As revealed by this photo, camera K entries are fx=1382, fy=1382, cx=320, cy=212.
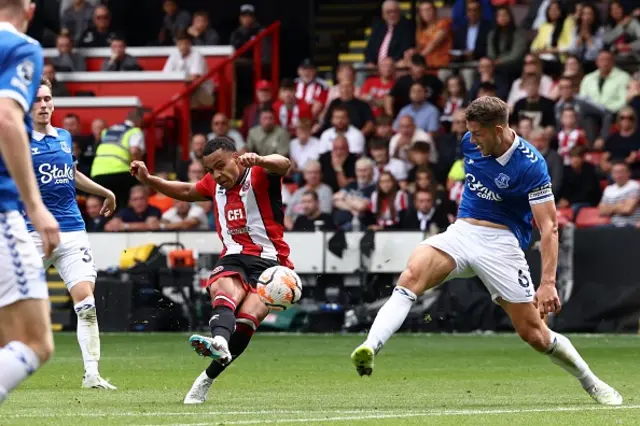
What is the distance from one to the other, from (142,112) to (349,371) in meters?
12.1

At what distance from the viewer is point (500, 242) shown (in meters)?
9.85

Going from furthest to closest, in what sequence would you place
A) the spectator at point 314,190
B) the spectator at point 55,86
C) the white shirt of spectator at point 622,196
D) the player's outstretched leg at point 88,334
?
the spectator at point 55,86, the spectator at point 314,190, the white shirt of spectator at point 622,196, the player's outstretched leg at point 88,334

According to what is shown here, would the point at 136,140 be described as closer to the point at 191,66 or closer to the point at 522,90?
the point at 191,66

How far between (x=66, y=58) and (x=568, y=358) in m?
17.5

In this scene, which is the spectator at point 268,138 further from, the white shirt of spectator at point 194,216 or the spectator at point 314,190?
the white shirt of spectator at point 194,216

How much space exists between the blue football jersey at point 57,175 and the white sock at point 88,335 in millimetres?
666

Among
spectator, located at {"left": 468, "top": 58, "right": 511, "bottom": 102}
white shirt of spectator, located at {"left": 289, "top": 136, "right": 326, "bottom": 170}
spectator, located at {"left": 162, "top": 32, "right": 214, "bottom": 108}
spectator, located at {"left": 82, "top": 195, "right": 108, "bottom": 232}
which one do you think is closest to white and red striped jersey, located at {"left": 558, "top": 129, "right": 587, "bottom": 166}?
spectator, located at {"left": 468, "top": 58, "right": 511, "bottom": 102}

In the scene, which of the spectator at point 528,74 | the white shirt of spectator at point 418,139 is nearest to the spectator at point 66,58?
the white shirt of spectator at point 418,139

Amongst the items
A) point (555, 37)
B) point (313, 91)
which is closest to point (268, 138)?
point (313, 91)

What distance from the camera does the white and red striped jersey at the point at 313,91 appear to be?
23.7 meters

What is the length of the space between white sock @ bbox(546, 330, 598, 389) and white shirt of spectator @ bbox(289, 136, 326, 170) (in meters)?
12.7

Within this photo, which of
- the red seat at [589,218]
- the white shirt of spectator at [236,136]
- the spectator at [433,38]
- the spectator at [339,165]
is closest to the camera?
the red seat at [589,218]

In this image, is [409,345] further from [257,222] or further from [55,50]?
[55,50]

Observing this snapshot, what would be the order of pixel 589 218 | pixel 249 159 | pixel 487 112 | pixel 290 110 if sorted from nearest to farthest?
pixel 249 159, pixel 487 112, pixel 589 218, pixel 290 110
